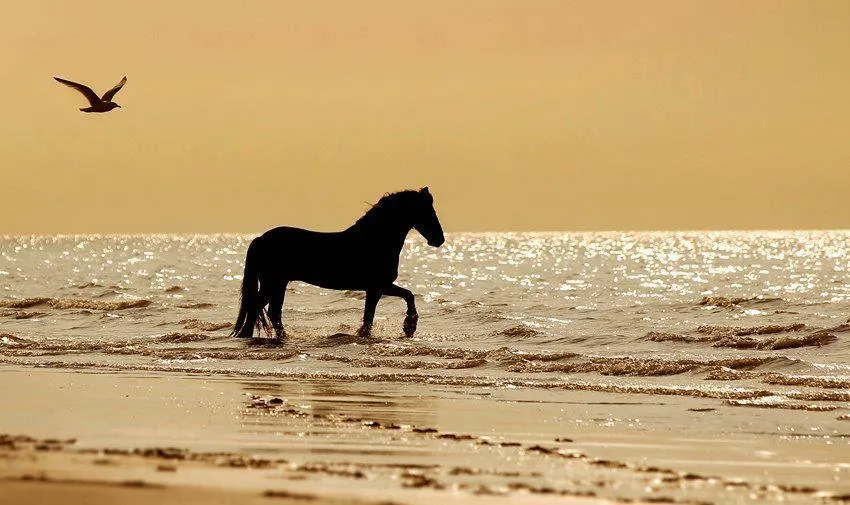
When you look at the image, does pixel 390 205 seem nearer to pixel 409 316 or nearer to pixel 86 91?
pixel 409 316

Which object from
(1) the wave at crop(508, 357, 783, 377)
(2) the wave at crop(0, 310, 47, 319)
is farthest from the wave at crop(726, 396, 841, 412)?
(2) the wave at crop(0, 310, 47, 319)

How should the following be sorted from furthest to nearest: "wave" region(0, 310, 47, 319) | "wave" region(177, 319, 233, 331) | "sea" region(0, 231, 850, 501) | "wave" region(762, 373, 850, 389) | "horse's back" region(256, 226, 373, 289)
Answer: "wave" region(0, 310, 47, 319) → "wave" region(177, 319, 233, 331) → "horse's back" region(256, 226, 373, 289) → "wave" region(762, 373, 850, 389) → "sea" region(0, 231, 850, 501)

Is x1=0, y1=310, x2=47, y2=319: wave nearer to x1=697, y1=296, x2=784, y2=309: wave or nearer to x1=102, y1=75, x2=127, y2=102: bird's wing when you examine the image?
x1=102, y1=75, x2=127, y2=102: bird's wing

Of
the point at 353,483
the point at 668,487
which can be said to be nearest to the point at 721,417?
the point at 668,487

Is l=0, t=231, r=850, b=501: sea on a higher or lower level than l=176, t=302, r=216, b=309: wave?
lower

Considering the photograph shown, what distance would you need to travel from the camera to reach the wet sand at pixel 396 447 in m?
6.18

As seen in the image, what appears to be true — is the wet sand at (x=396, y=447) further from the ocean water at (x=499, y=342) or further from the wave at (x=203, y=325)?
the wave at (x=203, y=325)

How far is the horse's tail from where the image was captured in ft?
59.9

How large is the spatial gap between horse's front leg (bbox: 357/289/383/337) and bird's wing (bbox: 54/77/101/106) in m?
4.64

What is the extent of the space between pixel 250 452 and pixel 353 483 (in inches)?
47.5

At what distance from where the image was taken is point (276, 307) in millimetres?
Result: 18453

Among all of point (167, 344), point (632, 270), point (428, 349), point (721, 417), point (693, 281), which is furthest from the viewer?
point (632, 270)

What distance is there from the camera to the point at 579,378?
13734mm

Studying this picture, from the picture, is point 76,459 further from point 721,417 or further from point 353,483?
point 721,417
